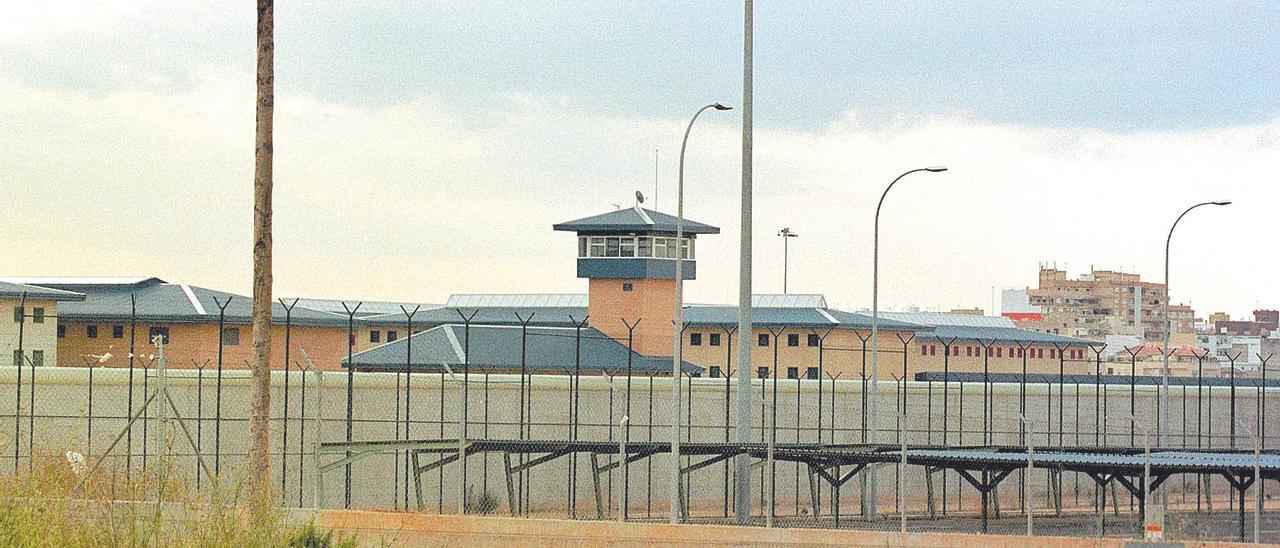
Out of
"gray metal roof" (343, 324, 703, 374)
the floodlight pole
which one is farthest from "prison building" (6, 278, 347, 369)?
the floodlight pole

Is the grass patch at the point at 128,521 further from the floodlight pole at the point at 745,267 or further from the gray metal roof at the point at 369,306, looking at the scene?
the gray metal roof at the point at 369,306

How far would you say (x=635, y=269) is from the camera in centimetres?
6284

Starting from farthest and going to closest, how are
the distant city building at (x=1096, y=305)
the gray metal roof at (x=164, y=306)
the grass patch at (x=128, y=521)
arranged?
the distant city building at (x=1096, y=305) → the gray metal roof at (x=164, y=306) → the grass patch at (x=128, y=521)

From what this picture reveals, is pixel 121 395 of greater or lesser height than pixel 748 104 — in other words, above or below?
below

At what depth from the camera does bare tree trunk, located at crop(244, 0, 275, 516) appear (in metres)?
23.1

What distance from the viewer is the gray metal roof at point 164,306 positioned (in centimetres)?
6412

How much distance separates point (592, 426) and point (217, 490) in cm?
2419

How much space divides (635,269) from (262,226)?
39.9 meters

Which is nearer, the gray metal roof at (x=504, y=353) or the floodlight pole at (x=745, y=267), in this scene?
the floodlight pole at (x=745, y=267)

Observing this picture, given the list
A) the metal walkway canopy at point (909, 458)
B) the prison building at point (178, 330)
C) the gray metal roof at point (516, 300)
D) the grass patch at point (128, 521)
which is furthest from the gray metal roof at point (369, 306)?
the grass patch at point (128, 521)

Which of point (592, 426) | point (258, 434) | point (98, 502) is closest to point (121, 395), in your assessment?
point (592, 426)

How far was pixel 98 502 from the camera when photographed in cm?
1563

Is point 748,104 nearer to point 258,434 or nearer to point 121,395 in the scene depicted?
point 258,434

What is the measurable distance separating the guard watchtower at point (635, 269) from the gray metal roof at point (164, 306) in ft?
40.9
